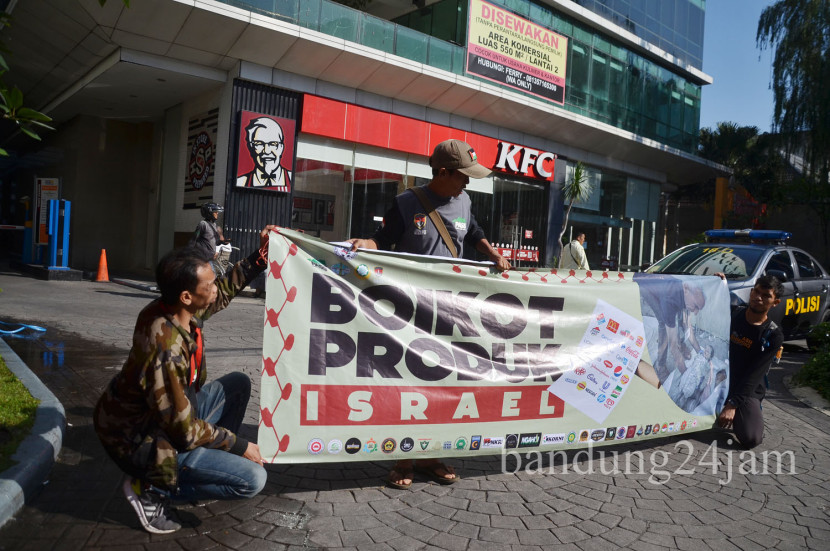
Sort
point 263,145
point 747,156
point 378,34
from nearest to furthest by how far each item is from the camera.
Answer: point 263,145 < point 378,34 < point 747,156

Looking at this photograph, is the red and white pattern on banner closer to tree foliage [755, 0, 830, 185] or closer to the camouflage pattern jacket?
the camouflage pattern jacket

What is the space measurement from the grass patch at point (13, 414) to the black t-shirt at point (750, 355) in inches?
199

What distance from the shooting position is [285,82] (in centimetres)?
1633

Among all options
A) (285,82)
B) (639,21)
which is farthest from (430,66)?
(639,21)

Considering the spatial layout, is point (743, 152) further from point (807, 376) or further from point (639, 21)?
point (807, 376)

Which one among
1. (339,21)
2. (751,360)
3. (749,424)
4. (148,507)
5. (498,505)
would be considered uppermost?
(339,21)

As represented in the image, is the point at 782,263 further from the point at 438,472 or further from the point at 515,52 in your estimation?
the point at 515,52

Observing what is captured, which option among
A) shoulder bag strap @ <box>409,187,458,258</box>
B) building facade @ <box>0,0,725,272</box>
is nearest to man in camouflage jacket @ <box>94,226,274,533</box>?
shoulder bag strap @ <box>409,187,458,258</box>

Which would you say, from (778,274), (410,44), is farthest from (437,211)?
(410,44)

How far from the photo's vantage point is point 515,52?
67.3ft

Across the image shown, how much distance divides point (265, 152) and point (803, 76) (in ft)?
73.7

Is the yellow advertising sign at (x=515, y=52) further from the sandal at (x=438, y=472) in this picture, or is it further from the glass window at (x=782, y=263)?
the sandal at (x=438, y=472)

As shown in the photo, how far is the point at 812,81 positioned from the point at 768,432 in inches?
1001

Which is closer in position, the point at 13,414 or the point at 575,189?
the point at 13,414
